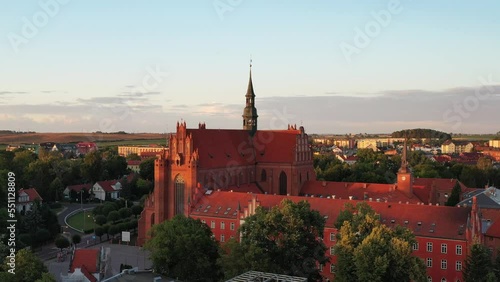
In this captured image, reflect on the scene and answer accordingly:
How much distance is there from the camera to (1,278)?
39.7 m

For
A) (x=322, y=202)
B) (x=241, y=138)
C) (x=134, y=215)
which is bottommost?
(x=134, y=215)

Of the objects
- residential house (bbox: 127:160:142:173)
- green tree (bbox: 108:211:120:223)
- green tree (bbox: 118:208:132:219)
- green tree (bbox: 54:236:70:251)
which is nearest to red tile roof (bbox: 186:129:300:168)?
green tree (bbox: 54:236:70:251)

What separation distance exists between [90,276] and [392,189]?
4025 cm

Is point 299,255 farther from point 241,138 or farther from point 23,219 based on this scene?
point 23,219

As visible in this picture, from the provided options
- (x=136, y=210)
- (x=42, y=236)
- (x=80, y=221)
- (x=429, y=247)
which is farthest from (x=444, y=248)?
(x=80, y=221)

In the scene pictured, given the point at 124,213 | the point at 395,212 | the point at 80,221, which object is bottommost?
the point at 80,221

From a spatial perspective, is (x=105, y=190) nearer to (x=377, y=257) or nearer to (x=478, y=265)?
(x=478, y=265)

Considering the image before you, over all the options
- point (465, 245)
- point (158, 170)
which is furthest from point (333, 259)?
point (158, 170)

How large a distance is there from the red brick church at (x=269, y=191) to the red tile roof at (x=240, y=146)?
14 centimetres

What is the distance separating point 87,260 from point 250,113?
3905cm

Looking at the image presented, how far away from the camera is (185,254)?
152ft

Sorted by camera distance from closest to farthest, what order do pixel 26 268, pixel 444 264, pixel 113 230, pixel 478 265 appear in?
1. pixel 26 268
2. pixel 478 265
3. pixel 444 264
4. pixel 113 230

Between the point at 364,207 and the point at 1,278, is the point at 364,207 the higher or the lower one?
the higher one

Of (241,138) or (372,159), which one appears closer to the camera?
(241,138)
